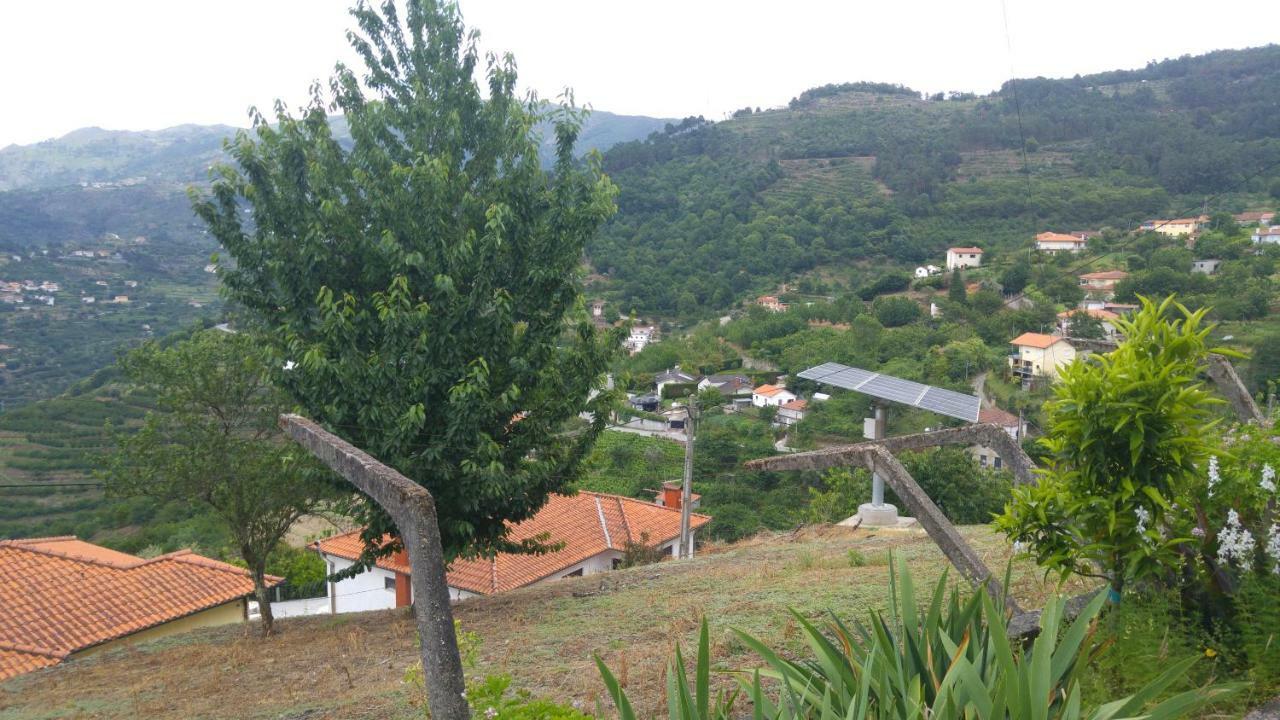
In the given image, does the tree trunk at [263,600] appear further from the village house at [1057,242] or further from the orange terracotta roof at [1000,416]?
the village house at [1057,242]

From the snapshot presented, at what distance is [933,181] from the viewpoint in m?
88.6

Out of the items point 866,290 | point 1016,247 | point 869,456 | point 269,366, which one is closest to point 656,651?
point 869,456

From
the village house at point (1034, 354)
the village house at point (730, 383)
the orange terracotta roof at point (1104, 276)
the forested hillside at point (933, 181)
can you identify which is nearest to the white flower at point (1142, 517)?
the village house at point (1034, 354)

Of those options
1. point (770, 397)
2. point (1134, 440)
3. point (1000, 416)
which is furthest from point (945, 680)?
point (770, 397)

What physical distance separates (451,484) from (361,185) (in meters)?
3.08

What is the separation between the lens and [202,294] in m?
90.3

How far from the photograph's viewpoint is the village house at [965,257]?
69.1 meters

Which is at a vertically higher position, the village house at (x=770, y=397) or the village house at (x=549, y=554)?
the village house at (x=549, y=554)

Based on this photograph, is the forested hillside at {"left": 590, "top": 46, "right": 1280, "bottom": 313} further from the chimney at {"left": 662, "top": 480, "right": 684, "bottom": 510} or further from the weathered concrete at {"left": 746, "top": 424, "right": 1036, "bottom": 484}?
the weathered concrete at {"left": 746, "top": 424, "right": 1036, "bottom": 484}

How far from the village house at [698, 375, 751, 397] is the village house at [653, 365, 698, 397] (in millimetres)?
1057

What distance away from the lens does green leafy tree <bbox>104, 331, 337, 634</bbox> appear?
29.2 feet

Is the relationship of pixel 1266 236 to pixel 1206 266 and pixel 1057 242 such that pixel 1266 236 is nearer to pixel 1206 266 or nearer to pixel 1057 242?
pixel 1206 266

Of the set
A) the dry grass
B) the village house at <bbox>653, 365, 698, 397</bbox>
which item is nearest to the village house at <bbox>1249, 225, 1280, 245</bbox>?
the village house at <bbox>653, 365, 698, 397</bbox>

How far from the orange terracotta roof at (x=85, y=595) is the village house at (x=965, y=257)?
212 ft
